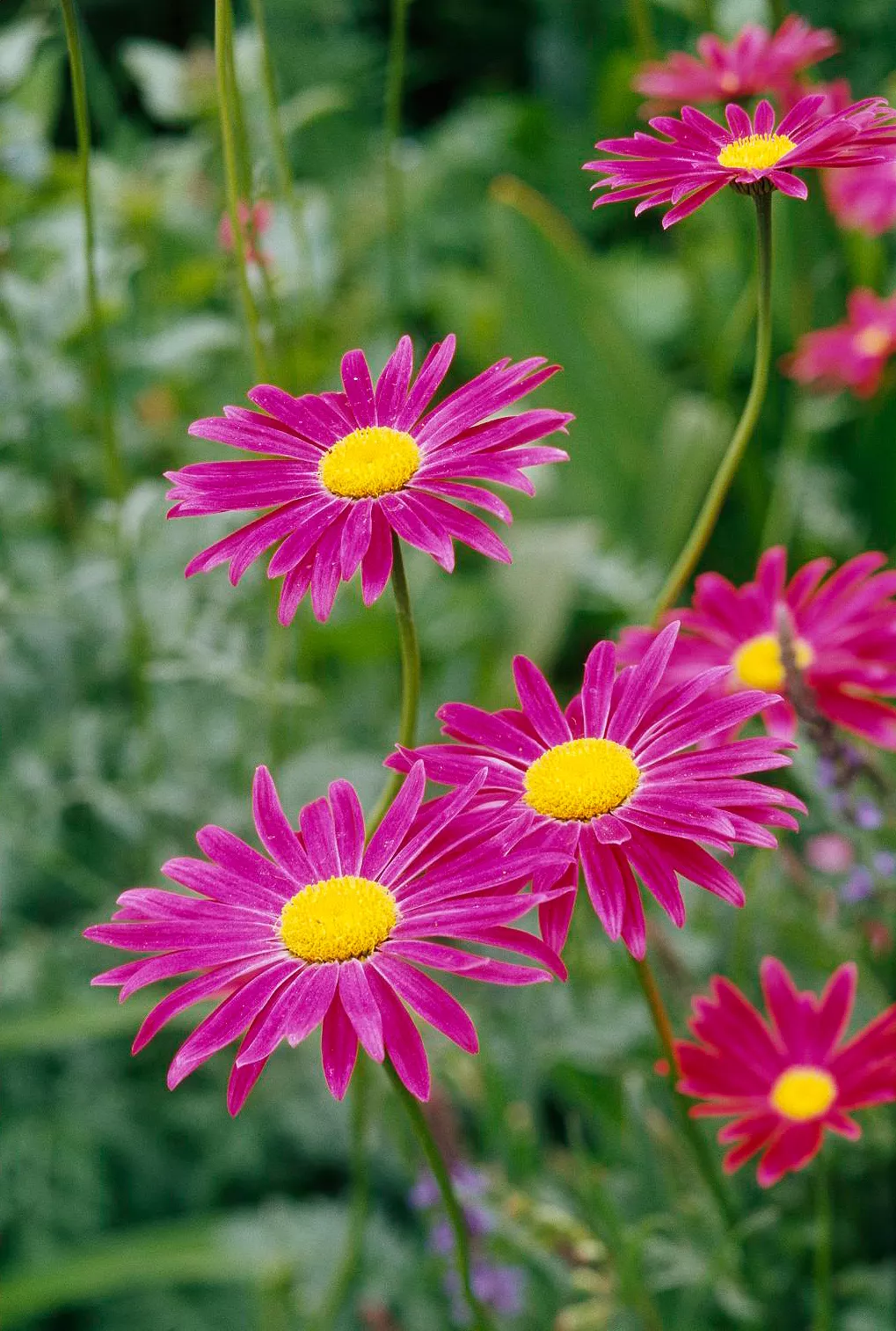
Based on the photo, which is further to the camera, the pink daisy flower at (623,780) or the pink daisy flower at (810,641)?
the pink daisy flower at (810,641)

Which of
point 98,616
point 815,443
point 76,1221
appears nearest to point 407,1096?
point 76,1221

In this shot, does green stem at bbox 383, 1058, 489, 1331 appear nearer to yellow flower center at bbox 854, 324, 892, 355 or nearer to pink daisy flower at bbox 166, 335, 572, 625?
pink daisy flower at bbox 166, 335, 572, 625

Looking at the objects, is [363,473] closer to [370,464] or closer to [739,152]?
[370,464]

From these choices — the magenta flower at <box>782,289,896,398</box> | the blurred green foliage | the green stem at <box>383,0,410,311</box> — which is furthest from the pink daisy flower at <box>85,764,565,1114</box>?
the magenta flower at <box>782,289,896,398</box>

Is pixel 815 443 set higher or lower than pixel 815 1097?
higher

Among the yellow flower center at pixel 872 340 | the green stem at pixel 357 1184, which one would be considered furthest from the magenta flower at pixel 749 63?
the green stem at pixel 357 1184

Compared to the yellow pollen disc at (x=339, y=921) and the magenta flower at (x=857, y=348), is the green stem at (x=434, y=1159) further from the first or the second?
the magenta flower at (x=857, y=348)

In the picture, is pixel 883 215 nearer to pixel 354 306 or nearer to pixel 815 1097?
pixel 354 306
